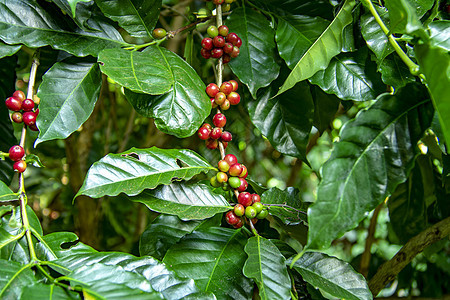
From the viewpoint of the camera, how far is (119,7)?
30.3 inches

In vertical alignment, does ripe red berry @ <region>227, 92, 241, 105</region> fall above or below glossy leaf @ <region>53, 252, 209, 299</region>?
above

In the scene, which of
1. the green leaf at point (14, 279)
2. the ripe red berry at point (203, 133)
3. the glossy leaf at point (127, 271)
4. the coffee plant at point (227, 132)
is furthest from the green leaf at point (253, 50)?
the green leaf at point (14, 279)

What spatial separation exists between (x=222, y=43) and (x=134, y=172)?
0.32m

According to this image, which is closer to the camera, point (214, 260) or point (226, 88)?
point (214, 260)

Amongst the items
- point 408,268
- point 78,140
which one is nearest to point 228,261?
point 408,268

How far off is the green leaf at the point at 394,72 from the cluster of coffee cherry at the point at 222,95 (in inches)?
10.7

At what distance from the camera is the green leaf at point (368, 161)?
1.52 feet

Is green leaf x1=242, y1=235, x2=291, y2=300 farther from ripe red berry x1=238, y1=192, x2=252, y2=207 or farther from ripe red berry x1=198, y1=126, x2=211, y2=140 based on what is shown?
ripe red berry x1=198, y1=126, x2=211, y2=140

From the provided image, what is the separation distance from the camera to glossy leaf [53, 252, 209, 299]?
0.48 m

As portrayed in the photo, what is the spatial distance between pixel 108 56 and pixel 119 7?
0.47ft

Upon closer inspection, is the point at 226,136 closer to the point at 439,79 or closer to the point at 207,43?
the point at 207,43

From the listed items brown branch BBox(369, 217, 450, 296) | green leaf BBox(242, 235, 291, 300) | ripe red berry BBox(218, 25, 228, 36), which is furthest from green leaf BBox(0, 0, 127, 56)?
brown branch BBox(369, 217, 450, 296)

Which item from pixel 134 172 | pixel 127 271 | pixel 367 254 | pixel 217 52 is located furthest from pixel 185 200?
pixel 367 254

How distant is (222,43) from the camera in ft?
2.57
